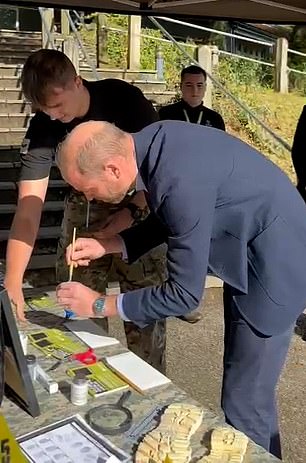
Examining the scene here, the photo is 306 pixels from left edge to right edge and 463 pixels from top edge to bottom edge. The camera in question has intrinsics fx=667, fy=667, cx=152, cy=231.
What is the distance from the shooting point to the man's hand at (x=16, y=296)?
2.07m

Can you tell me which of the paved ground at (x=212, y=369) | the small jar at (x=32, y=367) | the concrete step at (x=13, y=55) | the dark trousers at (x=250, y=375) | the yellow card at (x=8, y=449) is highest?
the concrete step at (x=13, y=55)

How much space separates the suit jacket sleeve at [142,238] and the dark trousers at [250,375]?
0.32 meters

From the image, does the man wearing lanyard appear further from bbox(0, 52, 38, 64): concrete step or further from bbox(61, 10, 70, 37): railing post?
bbox(61, 10, 70, 37): railing post

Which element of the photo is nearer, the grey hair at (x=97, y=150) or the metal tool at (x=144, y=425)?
the metal tool at (x=144, y=425)

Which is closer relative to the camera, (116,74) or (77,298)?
(77,298)

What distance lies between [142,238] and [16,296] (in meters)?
0.45

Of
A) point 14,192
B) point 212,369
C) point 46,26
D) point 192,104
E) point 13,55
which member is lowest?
point 212,369

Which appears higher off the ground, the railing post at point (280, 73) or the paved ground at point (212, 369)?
the railing post at point (280, 73)

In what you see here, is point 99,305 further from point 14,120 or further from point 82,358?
point 14,120

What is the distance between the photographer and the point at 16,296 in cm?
210

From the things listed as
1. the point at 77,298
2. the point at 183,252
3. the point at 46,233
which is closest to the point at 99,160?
the point at 183,252

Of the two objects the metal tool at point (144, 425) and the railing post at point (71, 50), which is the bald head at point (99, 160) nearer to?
the metal tool at point (144, 425)

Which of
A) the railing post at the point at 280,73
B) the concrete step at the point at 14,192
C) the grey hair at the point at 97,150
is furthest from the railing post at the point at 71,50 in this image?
the grey hair at the point at 97,150

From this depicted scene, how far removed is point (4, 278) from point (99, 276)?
72 centimetres
